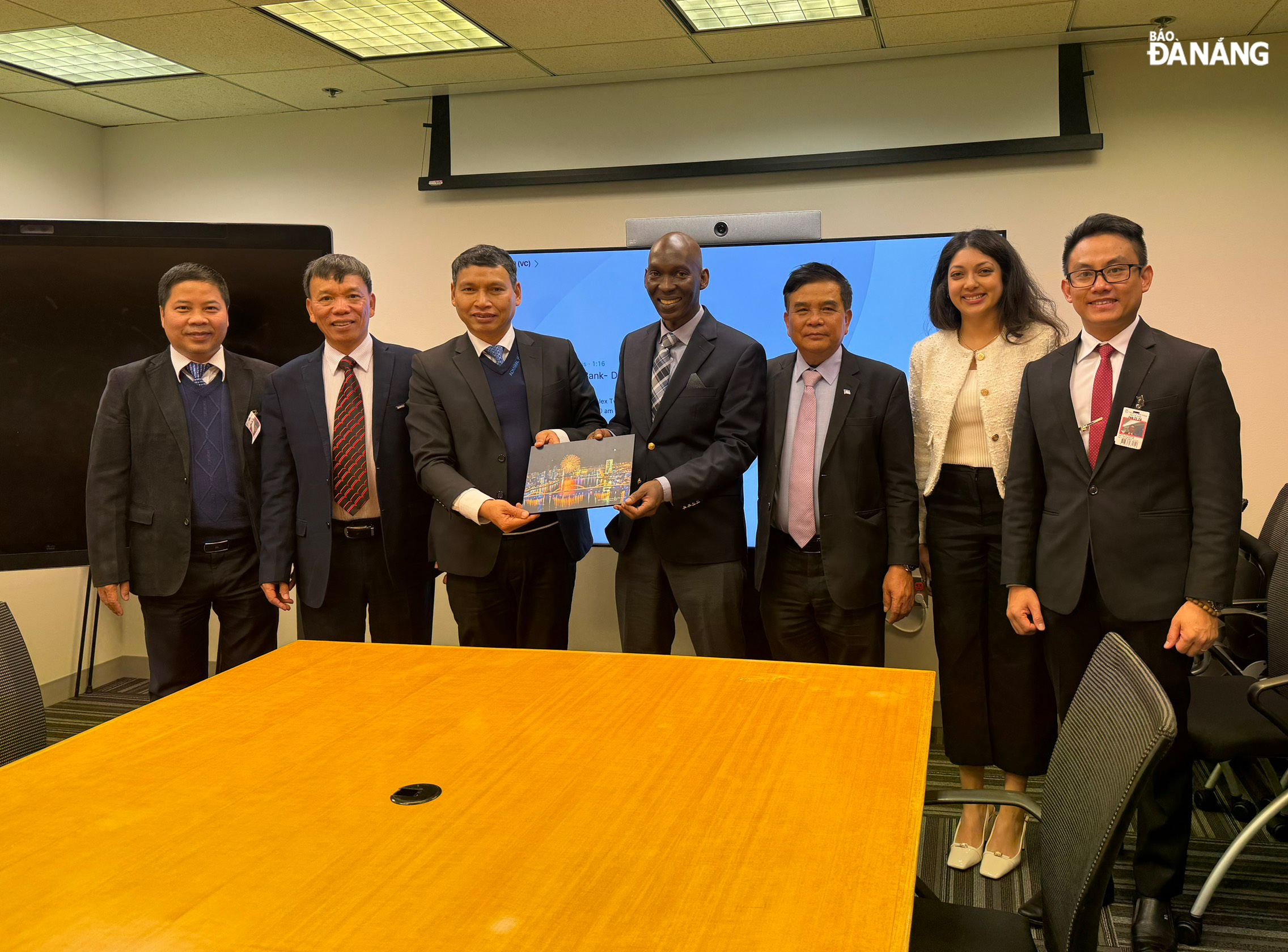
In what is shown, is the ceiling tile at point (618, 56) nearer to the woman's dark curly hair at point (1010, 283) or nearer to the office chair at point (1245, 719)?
the woman's dark curly hair at point (1010, 283)

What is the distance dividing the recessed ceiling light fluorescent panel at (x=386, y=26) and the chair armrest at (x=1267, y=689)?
3.48 meters

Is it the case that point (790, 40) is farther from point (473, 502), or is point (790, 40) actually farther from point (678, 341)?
point (473, 502)

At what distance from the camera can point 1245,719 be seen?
2.61m

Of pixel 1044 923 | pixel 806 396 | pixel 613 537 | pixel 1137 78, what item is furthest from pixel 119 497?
pixel 1137 78

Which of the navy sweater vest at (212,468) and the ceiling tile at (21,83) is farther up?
the ceiling tile at (21,83)

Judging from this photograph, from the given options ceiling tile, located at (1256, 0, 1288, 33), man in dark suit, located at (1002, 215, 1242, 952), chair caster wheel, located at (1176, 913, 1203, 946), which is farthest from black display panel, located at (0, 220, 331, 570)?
ceiling tile, located at (1256, 0, 1288, 33)

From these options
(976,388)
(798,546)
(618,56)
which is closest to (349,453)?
(798,546)

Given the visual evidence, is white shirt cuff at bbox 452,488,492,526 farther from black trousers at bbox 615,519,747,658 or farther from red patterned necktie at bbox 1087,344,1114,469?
red patterned necktie at bbox 1087,344,1114,469

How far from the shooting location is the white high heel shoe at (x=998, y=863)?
2936 millimetres

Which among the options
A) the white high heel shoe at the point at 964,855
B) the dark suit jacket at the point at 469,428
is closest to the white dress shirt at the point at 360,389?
the dark suit jacket at the point at 469,428

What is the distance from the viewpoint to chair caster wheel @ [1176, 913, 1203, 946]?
260 centimetres

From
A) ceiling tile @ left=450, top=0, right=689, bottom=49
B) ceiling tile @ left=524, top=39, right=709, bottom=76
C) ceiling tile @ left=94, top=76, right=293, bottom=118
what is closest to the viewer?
ceiling tile @ left=450, top=0, right=689, bottom=49

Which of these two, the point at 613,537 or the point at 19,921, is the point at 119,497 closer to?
the point at 613,537

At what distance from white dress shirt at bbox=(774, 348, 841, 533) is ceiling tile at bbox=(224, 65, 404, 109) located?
2.84m
